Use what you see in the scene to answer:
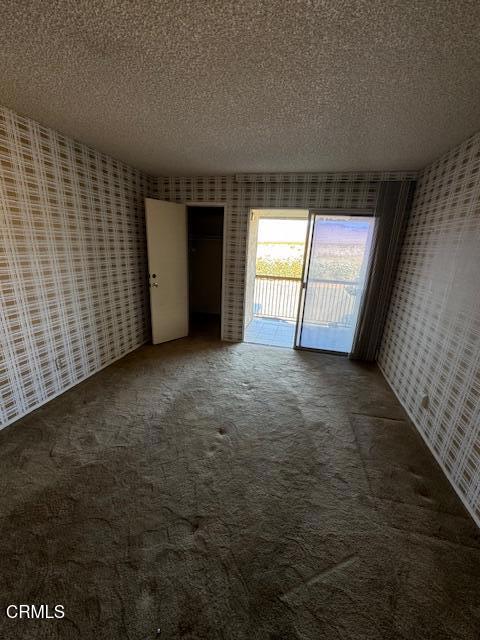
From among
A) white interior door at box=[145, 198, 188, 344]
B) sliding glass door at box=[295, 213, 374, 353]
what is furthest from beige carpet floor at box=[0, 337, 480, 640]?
white interior door at box=[145, 198, 188, 344]

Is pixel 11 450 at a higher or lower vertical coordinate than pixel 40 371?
lower

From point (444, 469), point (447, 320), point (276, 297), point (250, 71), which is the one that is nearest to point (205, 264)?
point (276, 297)

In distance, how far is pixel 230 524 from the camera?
1398 millimetres

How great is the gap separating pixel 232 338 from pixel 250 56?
3.15m

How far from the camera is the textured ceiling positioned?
98 cm

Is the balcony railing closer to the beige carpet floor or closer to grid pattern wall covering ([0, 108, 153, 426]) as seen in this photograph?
the beige carpet floor

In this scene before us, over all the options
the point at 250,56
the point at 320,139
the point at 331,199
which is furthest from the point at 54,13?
the point at 331,199

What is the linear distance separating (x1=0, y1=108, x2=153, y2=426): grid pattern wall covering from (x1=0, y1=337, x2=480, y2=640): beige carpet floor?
0.42m

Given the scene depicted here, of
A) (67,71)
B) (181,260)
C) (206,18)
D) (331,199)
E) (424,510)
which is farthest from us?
(181,260)

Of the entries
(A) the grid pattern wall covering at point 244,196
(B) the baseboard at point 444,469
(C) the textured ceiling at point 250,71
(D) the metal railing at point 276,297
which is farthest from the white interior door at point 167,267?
(B) the baseboard at point 444,469

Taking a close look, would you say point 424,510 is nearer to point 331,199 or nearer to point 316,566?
point 316,566

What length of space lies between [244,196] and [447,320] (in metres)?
2.64

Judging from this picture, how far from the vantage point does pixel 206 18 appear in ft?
3.26

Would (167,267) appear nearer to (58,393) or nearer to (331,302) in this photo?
(58,393)
